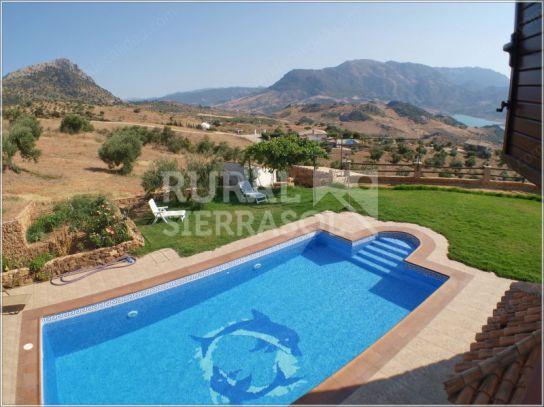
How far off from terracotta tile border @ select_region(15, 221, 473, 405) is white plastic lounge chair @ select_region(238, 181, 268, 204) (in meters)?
3.78

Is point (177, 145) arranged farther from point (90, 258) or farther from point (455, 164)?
point (455, 164)

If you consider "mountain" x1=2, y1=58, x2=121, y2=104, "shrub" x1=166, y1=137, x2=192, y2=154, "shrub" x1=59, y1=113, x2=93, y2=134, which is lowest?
"shrub" x1=166, y1=137, x2=192, y2=154

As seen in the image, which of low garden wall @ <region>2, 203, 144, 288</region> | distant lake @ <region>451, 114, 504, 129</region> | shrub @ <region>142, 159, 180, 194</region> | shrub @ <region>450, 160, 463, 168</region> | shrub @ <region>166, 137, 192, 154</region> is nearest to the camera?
low garden wall @ <region>2, 203, 144, 288</region>

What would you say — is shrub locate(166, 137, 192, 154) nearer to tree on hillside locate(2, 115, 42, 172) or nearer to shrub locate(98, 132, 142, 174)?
shrub locate(98, 132, 142, 174)

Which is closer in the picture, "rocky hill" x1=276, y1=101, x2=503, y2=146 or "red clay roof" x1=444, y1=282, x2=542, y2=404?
"red clay roof" x1=444, y1=282, x2=542, y2=404

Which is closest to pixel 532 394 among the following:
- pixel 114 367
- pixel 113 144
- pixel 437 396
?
pixel 437 396

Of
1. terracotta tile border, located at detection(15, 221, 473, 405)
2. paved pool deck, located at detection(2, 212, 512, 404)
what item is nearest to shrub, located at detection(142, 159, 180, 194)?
paved pool deck, located at detection(2, 212, 512, 404)

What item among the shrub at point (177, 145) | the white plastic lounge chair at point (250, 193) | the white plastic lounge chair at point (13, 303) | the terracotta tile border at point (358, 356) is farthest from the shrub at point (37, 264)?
the shrub at point (177, 145)

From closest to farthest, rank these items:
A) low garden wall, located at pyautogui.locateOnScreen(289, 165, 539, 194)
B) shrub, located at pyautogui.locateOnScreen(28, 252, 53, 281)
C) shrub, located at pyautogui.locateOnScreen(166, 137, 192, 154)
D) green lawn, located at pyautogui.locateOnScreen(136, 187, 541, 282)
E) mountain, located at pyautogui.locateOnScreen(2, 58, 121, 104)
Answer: shrub, located at pyautogui.locateOnScreen(28, 252, 53, 281), green lawn, located at pyautogui.locateOnScreen(136, 187, 541, 282), low garden wall, located at pyautogui.locateOnScreen(289, 165, 539, 194), shrub, located at pyautogui.locateOnScreen(166, 137, 192, 154), mountain, located at pyautogui.locateOnScreen(2, 58, 121, 104)

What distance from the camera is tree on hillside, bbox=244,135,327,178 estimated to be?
47.9 ft

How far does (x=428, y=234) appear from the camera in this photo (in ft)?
35.6

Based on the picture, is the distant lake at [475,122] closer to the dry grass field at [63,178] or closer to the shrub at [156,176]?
the dry grass field at [63,178]

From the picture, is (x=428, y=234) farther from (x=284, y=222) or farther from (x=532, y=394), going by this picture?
(x=532, y=394)

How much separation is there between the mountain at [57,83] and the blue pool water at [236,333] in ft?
229
